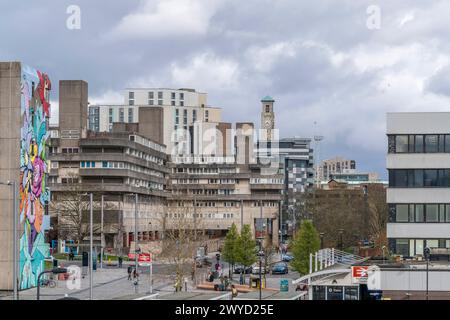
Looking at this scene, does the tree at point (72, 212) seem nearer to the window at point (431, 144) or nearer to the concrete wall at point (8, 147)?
the concrete wall at point (8, 147)

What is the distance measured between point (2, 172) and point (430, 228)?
30.0 metres

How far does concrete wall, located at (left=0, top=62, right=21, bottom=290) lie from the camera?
68.2 meters

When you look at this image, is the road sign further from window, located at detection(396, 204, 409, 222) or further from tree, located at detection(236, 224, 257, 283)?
tree, located at detection(236, 224, 257, 283)

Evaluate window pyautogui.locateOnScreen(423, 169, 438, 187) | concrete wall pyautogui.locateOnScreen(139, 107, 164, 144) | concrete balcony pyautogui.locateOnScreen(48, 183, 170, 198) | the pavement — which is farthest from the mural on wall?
concrete wall pyautogui.locateOnScreen(139, 107, 164, 144)

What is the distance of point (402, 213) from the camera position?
6147cm

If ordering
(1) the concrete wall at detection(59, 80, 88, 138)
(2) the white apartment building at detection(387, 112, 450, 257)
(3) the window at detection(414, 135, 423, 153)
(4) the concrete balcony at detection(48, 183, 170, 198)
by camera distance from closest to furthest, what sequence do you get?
1. (2) the white apartment building at detection(387, 112, 450, 257)
2. (3) the window at detection(414, 135, 423, 153)
3. (4) the concrete balcony at detection(48, 183, 170, 198)
4. (1) the concrete wall at detection(59, 80, 88, 138)

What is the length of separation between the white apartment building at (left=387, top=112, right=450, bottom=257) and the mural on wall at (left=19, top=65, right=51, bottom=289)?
26.3m

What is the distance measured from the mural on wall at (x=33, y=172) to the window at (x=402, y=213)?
2656 centimetres

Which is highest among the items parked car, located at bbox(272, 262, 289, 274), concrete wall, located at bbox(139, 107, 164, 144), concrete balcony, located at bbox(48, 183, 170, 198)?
concrete wall, located at bbox(139, 107, 164, 144)

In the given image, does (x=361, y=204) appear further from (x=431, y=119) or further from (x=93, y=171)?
(x=431, y=119)

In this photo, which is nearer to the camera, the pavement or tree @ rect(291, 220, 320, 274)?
the pavement

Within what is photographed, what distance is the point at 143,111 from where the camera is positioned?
6053 inches
